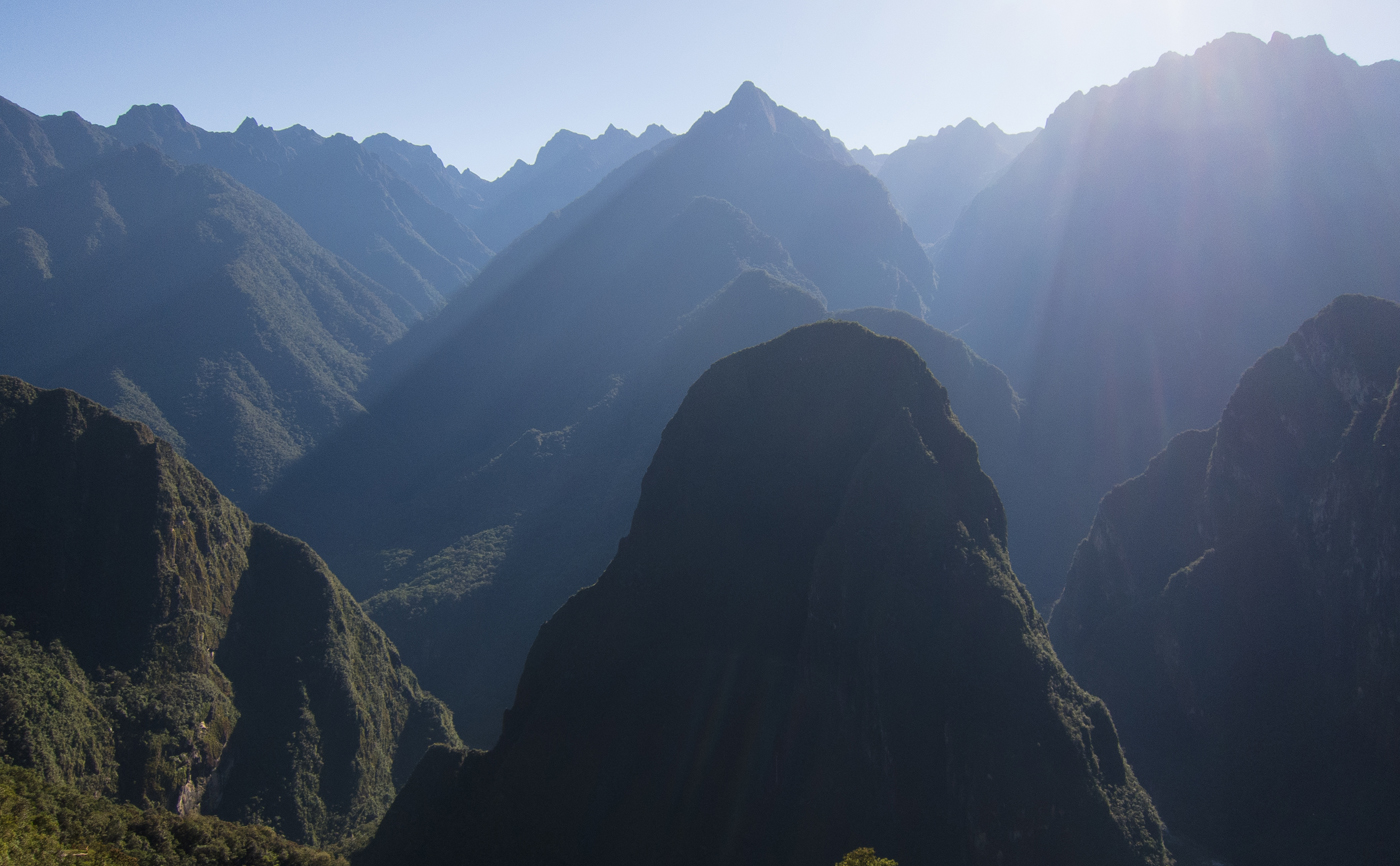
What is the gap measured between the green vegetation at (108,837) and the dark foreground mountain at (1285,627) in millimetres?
49265

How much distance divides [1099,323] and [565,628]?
108532 mm

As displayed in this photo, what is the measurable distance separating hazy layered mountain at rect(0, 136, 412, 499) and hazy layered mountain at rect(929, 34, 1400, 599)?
10903 cm

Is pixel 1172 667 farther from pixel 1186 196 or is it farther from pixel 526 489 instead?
pixel 1186 196

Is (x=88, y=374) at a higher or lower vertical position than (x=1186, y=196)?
lower

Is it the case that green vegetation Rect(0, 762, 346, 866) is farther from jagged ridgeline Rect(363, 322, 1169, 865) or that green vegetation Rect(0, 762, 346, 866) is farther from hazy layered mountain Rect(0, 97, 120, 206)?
hazy layered mountain Rect(0, 97, 120, 206)

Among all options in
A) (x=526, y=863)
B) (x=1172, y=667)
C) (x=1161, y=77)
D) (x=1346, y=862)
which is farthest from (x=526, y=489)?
(x=1161, y=77)

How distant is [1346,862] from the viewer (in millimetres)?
37906

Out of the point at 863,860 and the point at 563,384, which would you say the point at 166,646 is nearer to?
the point at 863,860

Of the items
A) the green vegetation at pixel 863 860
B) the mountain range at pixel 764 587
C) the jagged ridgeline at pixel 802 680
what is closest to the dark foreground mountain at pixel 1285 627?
the mountain range at pixel 764 587

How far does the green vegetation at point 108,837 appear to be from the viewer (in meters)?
21.4

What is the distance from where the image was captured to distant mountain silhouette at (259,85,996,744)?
79.2 metres

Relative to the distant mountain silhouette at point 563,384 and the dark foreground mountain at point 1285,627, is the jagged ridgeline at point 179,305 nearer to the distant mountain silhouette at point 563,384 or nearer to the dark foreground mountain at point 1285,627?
the distant mountain silhouette at point 563,384

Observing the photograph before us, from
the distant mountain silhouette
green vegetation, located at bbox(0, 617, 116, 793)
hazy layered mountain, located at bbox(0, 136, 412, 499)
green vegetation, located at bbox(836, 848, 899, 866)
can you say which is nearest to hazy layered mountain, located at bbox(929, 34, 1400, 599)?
the distant mountain silhouette

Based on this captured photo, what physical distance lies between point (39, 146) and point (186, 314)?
A: 92.7m
